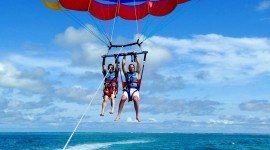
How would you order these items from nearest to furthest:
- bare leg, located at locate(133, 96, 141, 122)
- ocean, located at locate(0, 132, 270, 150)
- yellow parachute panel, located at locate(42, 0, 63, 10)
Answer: bare leg, located at locate(133, 96, 141, 122)
yellow parachute panel, located at locate(42, 0, 63, 10)
ocean, located at locate(0, 132, 270, 150)

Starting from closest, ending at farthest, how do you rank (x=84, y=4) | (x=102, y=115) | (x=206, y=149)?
(x=102, y=115), (x=84, y=4), (x=206, y=149)

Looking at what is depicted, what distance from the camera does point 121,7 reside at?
619 inches

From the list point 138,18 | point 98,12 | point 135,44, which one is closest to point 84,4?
point 98,12

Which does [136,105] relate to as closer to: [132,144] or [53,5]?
[53,5]

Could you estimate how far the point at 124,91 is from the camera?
42.1 feet

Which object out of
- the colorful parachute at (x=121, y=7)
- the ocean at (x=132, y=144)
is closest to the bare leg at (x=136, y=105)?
the colorful parachute at (x=121, y=7)

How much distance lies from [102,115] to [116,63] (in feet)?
5.82

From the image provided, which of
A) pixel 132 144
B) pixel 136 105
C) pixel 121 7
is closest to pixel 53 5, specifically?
pixel 121 7

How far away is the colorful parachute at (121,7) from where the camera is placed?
48.5 ft

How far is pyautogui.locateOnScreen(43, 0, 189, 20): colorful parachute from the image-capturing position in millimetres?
14781

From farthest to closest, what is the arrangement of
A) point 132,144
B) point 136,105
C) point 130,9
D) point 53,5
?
point 132,144, point 130,9, point 53,5, point 136,105

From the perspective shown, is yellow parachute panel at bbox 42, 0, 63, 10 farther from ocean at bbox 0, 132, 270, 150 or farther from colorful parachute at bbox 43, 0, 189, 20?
ocean at bbox 0, 132, 270, 150

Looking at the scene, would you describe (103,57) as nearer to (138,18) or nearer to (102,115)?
(102,115)

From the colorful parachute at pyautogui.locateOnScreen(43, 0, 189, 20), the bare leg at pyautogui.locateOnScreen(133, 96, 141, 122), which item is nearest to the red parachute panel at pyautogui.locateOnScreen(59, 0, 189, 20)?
the colorful parachute at pyautogui.locateOnScreen(43, 0, 189, 20)
